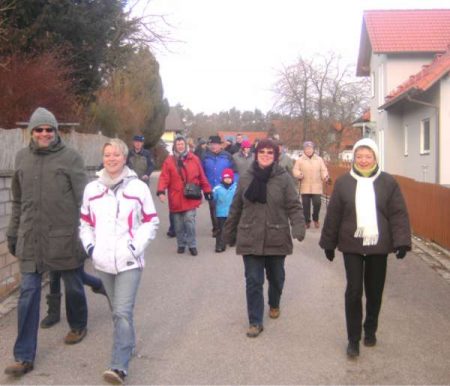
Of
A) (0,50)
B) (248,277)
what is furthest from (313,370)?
(0,50)

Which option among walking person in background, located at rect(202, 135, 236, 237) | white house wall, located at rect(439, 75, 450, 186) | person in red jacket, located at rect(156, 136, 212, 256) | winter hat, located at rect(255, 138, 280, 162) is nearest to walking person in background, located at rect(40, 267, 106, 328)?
winter hat, located at rect(255, 138, 280, 162)

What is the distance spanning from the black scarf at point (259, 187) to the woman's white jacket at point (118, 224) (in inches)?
45.8

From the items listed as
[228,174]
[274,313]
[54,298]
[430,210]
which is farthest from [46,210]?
[430,210]

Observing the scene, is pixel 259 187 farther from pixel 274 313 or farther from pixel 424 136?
pixel 424 136

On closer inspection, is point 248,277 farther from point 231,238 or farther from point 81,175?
point 81,175

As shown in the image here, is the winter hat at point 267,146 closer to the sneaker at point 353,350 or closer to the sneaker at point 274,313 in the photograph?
the sneaker at point 274,313

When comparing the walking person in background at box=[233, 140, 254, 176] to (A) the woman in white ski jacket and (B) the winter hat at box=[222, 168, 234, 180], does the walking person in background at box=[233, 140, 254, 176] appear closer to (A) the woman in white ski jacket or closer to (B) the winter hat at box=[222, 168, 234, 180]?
(B) the winter hat at box=[222, 168, 234, 180]

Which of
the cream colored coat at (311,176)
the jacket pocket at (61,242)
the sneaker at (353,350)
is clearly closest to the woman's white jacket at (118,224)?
the jacket pocket at (61,242)

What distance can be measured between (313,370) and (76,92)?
13.6m

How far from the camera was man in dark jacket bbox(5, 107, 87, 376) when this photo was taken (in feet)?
15.4

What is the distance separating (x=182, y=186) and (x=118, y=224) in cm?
511

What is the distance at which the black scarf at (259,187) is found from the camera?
5445 millimetres

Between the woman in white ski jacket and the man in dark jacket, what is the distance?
1.11 feet

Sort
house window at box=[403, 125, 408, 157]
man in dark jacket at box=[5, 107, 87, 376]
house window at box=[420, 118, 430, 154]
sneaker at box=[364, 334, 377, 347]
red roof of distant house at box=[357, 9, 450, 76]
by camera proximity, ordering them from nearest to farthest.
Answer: man in dark jacket at box=[5, 107, 87, 376] < sneaker at box=[364, 334, 377, 347] < house window at box=[420, 118, 430, 154] < house window at box=[403, 125, 408, 157] < red roof of distant house at box=[357, 9, 450, 76]
